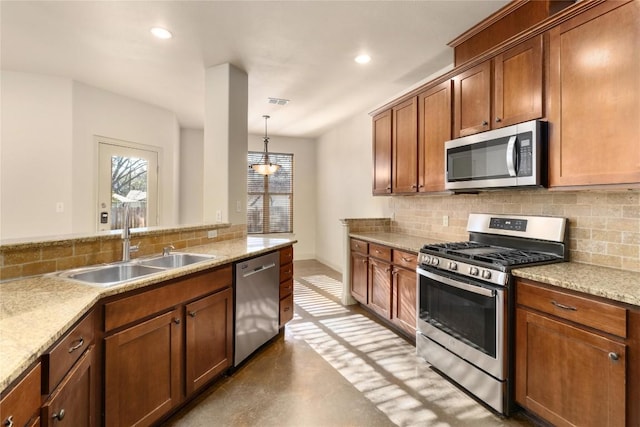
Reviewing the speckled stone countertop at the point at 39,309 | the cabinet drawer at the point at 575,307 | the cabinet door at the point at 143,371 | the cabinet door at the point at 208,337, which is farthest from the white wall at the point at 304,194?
the cabinet drawer at the point at 575,307

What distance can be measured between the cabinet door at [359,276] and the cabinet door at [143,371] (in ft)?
7.43

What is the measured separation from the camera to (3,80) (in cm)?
360

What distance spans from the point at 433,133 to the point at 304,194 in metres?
4.50

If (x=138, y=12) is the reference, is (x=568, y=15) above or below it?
→ below

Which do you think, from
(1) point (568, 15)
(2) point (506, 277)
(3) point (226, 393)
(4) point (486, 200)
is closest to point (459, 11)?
(1) point (568, 15)

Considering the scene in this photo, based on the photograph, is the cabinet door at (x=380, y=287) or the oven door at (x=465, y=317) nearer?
the oven door at (x=465, y=317)

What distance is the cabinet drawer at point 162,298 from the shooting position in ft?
5.21

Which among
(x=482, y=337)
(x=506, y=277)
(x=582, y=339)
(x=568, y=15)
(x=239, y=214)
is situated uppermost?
(x=568, y=15)

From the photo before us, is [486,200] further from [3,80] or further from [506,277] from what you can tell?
[3,80]

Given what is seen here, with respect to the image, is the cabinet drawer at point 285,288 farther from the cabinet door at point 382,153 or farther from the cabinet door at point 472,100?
the cabinet door at point 472,100

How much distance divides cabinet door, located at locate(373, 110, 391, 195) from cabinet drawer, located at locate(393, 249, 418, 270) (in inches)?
34.6

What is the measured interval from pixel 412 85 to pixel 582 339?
3.16 meters

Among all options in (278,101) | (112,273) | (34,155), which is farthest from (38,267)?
(278,101)

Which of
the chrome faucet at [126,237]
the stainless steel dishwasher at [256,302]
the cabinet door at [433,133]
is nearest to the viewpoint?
the chrome faucet at [126,237]
